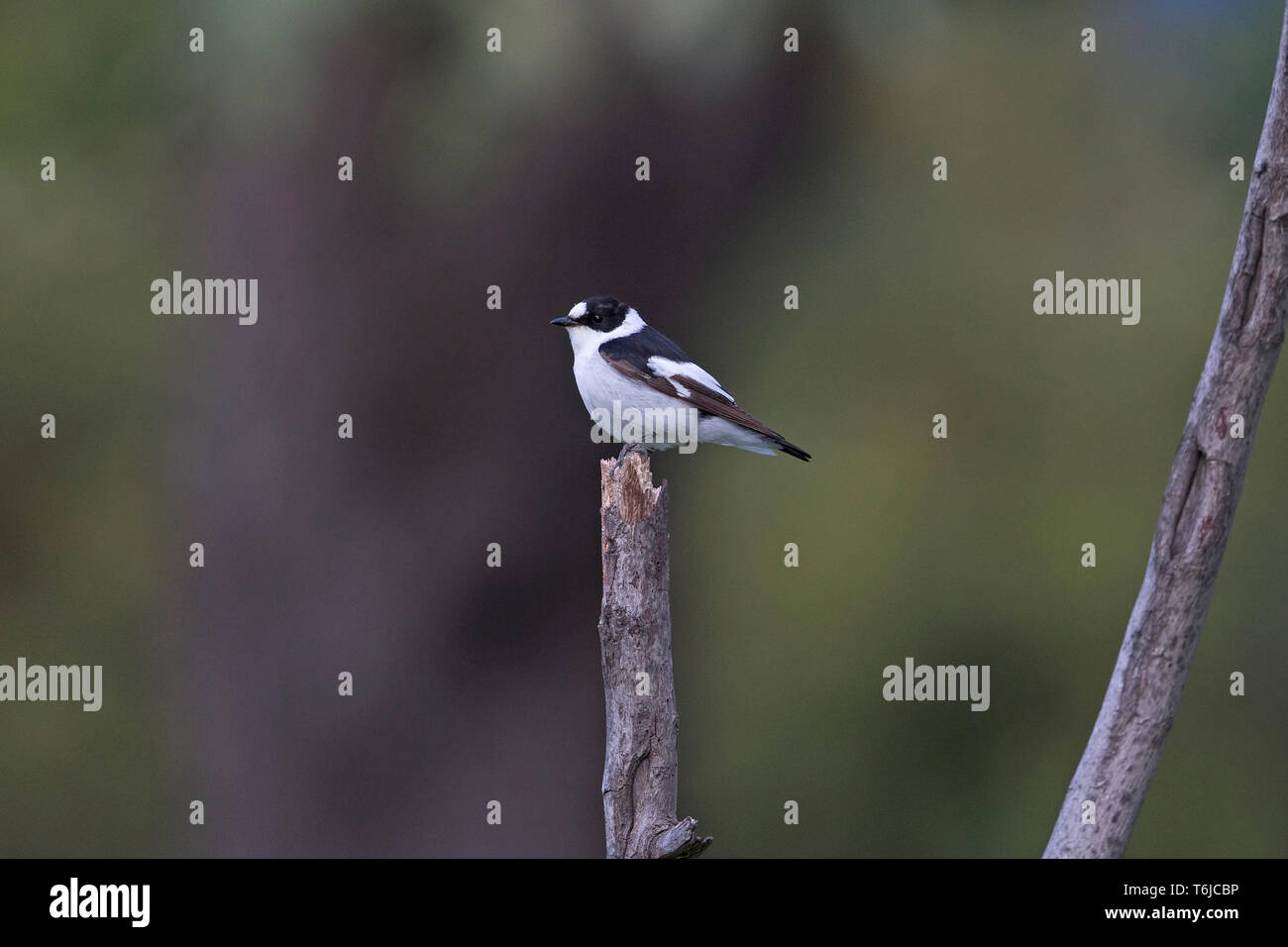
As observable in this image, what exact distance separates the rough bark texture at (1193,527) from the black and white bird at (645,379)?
6.75 ft

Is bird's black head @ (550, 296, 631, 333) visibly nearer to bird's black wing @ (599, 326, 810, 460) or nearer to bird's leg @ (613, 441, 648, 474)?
bird's black wing @ (599, 326, 810, 460)

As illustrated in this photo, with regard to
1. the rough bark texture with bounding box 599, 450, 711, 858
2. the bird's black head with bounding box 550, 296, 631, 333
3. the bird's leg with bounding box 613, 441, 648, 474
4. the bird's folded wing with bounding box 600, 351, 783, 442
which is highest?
the bird's black head with bounding box 550, 296, 631, 333

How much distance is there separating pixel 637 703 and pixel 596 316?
9.71 ft

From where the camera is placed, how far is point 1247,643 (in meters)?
13.5

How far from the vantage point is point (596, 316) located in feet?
27.7

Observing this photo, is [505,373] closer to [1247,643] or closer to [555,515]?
[555,515]

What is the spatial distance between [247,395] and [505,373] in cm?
205

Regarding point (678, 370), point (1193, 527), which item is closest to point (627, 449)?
point (678, 370)

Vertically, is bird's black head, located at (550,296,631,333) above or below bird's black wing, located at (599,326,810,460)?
above

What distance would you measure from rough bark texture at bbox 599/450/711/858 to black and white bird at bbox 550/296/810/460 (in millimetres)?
1884

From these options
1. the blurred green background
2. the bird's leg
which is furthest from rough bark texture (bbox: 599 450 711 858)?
the blurred green background

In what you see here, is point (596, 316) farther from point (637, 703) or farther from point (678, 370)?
point (637, 703)

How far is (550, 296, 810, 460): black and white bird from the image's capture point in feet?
26.2

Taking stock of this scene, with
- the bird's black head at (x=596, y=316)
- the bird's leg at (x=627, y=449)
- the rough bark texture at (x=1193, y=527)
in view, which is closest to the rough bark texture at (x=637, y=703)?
the bird's leg at (x=627, y=449)
